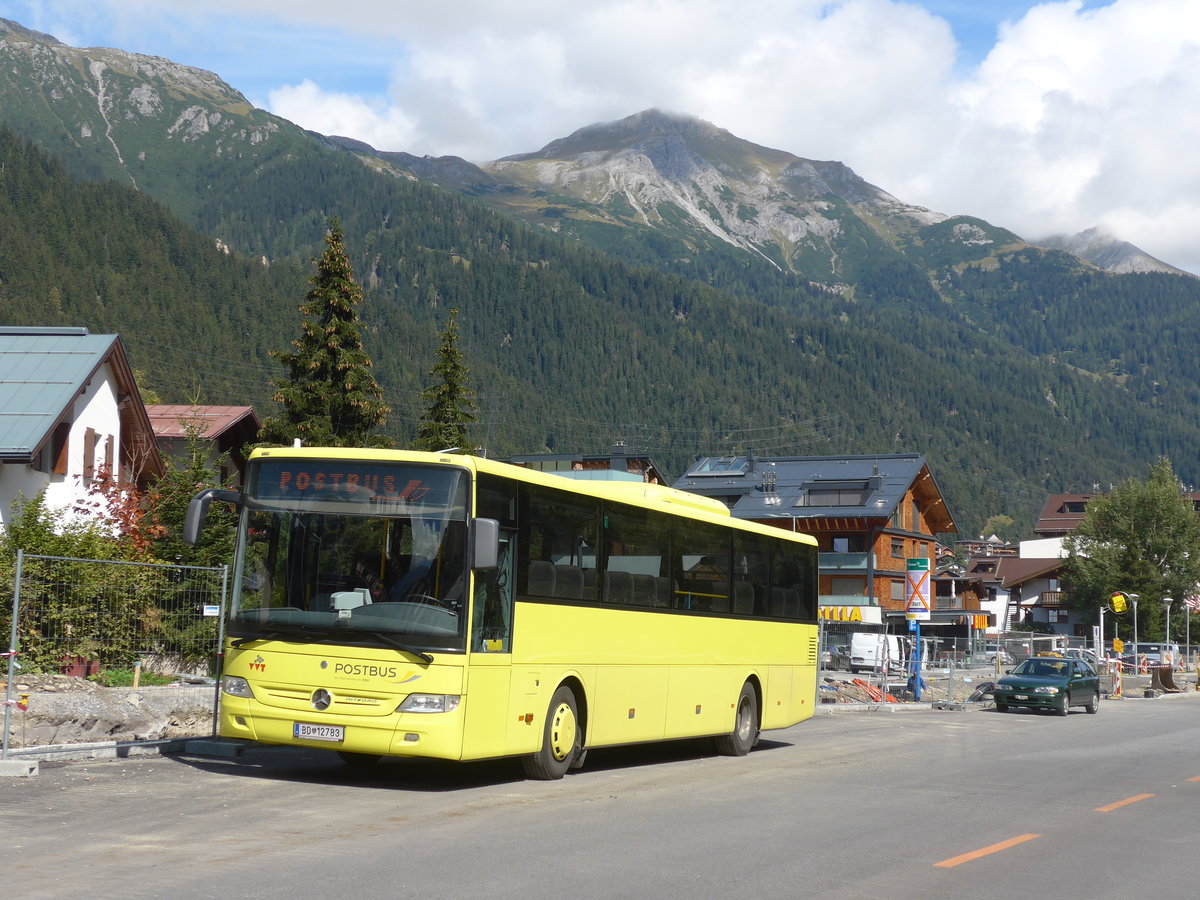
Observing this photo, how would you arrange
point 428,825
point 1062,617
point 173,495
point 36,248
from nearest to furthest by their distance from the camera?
point 428,825 < point 173,495 < point 1062,617 < point 36,248

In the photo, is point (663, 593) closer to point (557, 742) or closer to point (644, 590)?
point (644, 590)

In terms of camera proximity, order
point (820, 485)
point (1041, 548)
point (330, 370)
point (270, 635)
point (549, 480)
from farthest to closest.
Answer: point (1041, 548) → point (820, 485) → point (330, 370) → point (549, 480) → point (270, 635)

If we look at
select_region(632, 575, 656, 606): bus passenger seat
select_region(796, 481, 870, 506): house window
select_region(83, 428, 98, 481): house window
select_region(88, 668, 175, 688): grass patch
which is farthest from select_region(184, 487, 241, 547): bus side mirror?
select_region(796, 481, 870, 506): house window

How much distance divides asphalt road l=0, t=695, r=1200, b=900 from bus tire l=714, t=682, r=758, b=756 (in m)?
0.37

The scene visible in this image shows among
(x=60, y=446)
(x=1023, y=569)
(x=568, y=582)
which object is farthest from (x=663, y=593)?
(x=1023, y=569)

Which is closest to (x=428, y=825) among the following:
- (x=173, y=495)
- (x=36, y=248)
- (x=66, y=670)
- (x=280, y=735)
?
(x=280, y=735)

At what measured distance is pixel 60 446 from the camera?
33781mm

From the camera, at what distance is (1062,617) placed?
126812 millimetres

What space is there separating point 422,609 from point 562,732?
254 cm

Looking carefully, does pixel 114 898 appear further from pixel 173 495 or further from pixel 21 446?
pixel 21 446

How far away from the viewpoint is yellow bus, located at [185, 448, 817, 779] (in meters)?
12.8

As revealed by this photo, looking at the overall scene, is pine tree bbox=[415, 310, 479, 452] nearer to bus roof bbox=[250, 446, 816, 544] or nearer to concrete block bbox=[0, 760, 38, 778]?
bus roof bbox=[250, 446, 816, 544]

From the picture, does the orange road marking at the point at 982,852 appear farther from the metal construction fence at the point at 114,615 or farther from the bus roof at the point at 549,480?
the metal construction fence at the point at 114,615

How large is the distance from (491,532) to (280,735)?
278 cm
